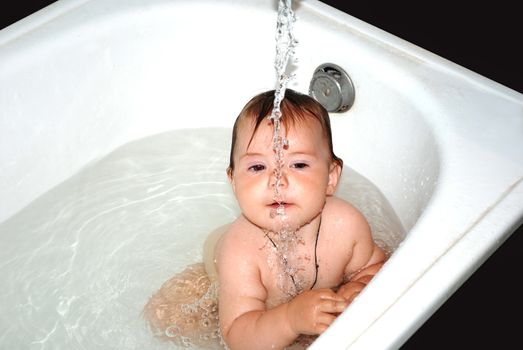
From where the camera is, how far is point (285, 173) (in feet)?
3.86

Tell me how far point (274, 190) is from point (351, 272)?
0.83 ft

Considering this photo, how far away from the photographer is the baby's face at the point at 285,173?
3.87 ft

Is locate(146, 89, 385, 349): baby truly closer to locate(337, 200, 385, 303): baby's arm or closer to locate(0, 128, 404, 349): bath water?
locate(337, 200, 385, 303): baby's arm

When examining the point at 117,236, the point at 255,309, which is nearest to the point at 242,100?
the point at 117,236

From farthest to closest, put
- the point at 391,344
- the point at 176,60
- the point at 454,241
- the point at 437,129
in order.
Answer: the point at 176,60 → the point at 437,129 → the point at 454,241 → the point at 391,344

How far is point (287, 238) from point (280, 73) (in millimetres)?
359

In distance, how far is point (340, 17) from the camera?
5.02 feet

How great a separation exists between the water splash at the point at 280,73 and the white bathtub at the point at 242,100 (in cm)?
4

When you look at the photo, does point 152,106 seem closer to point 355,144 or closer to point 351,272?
point 355,144

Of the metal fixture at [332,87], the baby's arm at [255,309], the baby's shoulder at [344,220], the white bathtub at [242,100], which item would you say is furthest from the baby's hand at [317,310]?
the metal fixture at [332,87]

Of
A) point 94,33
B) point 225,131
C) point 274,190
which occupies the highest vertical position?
point 94,33

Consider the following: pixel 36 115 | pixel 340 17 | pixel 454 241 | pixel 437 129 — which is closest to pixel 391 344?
pixel 454 241

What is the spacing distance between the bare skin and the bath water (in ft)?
0.53

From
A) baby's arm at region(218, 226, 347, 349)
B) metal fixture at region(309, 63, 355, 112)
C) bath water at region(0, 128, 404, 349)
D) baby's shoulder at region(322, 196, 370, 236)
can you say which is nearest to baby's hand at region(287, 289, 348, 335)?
baby's arm at region(218, 226, 347, 349)
